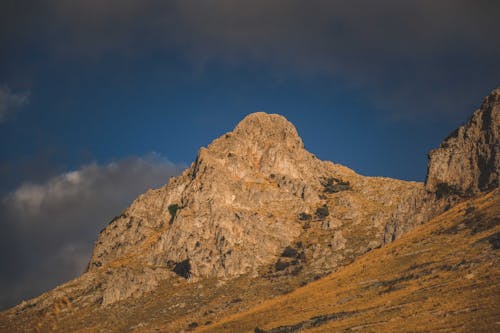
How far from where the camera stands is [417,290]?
67.0 meters

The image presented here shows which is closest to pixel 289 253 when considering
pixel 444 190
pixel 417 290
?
pixel 444 190

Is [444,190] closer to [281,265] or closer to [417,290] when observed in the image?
[417,290]

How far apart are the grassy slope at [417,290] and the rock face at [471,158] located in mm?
13122

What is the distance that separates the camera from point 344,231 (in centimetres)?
19512

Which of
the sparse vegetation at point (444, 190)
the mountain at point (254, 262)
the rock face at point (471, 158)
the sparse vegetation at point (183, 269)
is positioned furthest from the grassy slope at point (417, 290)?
the sparse vegetation at point (183, 269)

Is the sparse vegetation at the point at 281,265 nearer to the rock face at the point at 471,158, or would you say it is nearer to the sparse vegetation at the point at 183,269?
the sparse vegetation at the point at 183,269

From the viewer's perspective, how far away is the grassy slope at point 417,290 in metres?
50.7

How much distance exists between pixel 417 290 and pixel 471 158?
72719 mm

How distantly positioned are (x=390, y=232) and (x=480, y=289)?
76.2 m

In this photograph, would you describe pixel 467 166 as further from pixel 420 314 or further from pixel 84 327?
pixel 84 327

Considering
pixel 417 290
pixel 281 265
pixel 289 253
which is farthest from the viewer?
pixel 289 253

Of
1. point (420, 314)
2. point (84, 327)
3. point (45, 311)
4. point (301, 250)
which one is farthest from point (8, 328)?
point (420, 314)

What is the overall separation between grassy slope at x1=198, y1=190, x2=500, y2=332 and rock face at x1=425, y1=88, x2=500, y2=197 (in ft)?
43.1

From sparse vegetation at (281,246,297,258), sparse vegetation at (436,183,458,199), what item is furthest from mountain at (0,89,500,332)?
sparse vegetation at (281,246,297,258)
